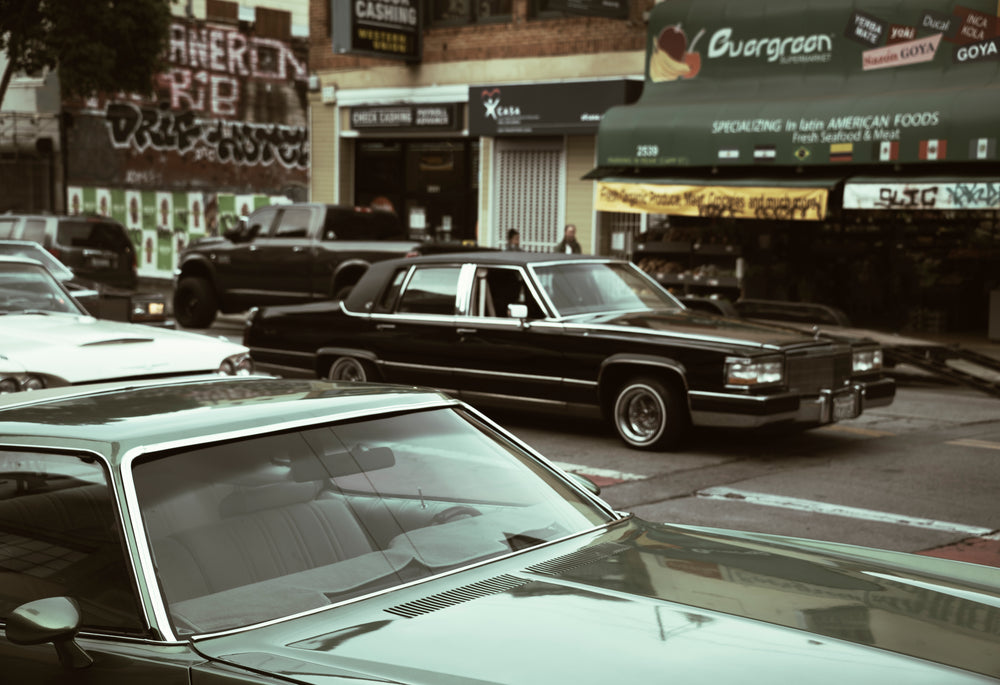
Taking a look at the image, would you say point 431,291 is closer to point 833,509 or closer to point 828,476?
point 828,476

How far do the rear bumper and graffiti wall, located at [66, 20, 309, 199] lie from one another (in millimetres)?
30161

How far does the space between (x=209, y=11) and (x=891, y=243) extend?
95.7 ft

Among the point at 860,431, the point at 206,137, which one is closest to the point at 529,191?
the point at 860,431

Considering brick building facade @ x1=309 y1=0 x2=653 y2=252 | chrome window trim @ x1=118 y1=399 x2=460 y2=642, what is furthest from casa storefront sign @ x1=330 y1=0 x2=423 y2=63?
chrome window trim @ x1=118 y1=399 x2=460 y2=642

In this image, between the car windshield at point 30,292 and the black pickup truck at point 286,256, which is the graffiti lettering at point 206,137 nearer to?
the black pickup truck at point 286,256

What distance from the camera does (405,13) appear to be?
2567 cm

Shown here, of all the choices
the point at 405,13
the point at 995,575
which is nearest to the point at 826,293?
the point at 405,13

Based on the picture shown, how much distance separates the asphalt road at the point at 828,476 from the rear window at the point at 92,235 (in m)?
13.2

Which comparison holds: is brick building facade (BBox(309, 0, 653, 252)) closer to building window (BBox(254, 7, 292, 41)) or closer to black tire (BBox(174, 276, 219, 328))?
black tire (BBox(174, 276, 219, 328))

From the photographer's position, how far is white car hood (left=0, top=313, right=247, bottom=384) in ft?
26.7

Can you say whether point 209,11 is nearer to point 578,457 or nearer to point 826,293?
point 826,293

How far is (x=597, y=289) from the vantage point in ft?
36.4

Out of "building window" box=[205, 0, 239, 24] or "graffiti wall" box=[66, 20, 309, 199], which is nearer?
"graffiti wall" box=[66, 20, 309, 199]

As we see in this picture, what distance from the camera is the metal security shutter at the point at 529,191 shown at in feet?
79.6
